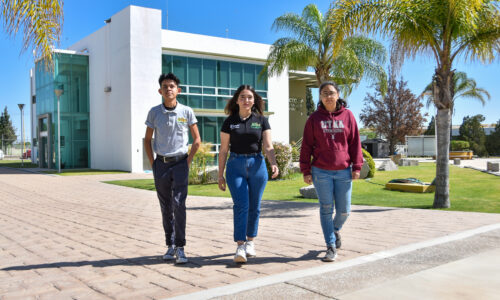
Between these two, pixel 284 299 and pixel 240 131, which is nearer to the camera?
pixel 284 299

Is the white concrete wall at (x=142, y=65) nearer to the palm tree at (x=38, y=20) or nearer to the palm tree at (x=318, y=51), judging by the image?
the palm tree at (x=318, y=51)

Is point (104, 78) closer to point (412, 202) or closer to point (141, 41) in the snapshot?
point (141, 41)

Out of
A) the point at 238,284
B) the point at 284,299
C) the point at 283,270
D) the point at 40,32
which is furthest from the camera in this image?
the point at 40,32

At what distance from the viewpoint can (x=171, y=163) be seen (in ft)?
14.5

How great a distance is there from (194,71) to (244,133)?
70.3 ft

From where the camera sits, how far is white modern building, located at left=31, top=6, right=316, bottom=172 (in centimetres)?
2353

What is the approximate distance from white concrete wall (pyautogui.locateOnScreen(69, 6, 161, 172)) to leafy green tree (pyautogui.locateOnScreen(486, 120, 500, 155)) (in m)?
31.7

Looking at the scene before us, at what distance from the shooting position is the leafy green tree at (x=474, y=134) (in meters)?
40.3

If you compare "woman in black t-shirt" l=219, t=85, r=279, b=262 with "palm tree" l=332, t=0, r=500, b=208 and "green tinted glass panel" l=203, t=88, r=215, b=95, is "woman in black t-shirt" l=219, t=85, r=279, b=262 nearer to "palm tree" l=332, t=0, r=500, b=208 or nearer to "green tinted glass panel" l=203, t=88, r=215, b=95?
"palm tree" l=332, t=0, r=500, b=208

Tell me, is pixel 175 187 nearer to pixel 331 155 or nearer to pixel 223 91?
pixel 331 155

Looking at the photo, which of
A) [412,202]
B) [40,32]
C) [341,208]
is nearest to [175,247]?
[341,208]

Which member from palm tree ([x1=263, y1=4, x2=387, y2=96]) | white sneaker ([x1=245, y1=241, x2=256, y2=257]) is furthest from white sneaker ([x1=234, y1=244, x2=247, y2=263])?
palm tree ([x1=263, y1=4, x2=387, y2=96])

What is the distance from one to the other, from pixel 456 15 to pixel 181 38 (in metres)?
18.8

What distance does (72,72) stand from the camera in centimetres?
2684
